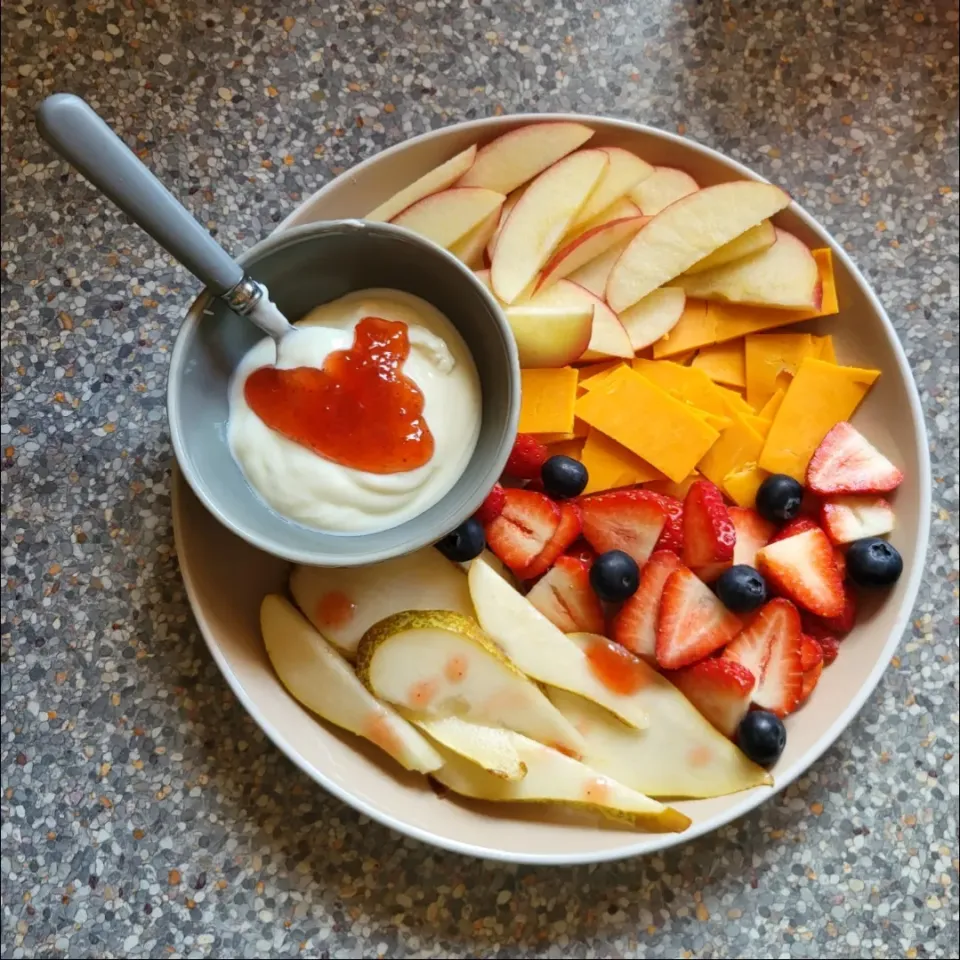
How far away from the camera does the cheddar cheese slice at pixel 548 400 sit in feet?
4.25

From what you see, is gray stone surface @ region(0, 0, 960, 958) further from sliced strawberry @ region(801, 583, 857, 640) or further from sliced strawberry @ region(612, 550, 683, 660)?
sliced strawberry @ region(612, 550, 683, 660)

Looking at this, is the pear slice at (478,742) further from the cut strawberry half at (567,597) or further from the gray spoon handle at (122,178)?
the gray spoon handle at (122,178)

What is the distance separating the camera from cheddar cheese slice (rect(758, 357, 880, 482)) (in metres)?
1.32

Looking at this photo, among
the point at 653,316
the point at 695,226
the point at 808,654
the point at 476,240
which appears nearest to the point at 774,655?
the point at 808,654

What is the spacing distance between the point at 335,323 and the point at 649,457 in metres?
0.47

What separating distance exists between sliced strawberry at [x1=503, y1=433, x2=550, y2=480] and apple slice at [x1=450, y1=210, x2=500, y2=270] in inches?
10.5

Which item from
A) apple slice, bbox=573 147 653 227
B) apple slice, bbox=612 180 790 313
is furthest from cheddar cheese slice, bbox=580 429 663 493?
apple slice, bbox=573 147 653 227

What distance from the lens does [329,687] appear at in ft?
4.14

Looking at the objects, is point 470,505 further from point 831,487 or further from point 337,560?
point 831,487

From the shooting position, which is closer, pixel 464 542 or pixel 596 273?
pixel 464 542

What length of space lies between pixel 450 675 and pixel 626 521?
0.32 m

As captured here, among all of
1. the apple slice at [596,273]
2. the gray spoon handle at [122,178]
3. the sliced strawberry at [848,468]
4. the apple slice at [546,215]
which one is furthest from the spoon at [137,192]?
the sliced strawberry at [848,468]

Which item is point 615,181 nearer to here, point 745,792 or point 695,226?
point 695,226

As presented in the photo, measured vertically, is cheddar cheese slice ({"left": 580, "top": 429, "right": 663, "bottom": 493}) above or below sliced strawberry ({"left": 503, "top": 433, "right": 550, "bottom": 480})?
below
